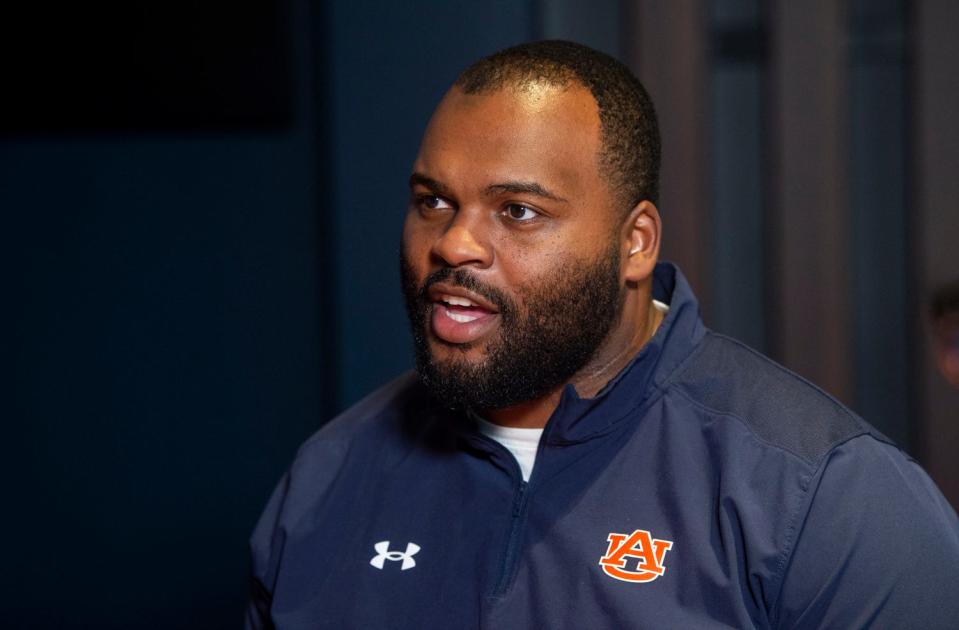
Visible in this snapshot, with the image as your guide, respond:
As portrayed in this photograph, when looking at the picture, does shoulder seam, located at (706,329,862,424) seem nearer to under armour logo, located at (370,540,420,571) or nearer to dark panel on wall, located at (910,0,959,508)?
under armour logo, located at (370,540,420,571)

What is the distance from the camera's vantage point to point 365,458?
152 cm

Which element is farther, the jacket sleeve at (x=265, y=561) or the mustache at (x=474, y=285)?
the jacket sleeve at (x=265, y=561)

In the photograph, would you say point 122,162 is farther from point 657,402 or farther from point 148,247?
point 657,402

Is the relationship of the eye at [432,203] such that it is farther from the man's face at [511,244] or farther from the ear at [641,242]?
the ear at [641,242]

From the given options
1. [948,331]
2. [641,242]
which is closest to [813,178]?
[641,242]

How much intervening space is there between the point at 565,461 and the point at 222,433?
5.02ft

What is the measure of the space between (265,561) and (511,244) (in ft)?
Answer: 1.88

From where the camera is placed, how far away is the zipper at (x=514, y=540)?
1.29 meters

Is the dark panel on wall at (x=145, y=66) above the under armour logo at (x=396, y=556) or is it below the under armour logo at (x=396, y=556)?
above

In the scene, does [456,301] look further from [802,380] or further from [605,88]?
[802,380]

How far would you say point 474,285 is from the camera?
1322 millimetres

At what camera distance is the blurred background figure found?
3.95ft

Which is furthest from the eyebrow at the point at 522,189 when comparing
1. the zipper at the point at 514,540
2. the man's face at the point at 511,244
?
the zipper at the point at 514,540

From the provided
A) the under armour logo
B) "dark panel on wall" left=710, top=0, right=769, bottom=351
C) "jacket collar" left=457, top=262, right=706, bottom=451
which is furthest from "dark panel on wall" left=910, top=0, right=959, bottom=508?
the under armour logo
